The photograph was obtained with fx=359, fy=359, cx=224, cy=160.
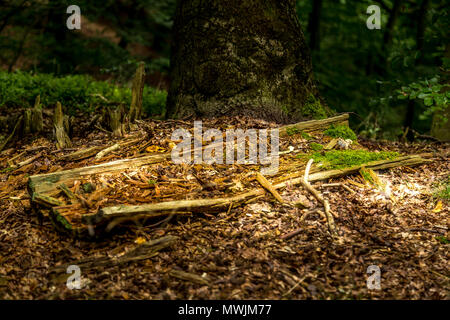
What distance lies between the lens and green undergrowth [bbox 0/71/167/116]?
591cm

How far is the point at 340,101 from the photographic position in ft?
29.8

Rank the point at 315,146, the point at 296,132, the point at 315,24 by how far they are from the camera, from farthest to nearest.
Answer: the point at 315,24 → the point at 296,132 → the point at 315,146

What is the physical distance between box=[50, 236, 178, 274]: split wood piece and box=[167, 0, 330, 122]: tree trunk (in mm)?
1998

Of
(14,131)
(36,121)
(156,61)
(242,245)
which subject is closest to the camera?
(242,245)

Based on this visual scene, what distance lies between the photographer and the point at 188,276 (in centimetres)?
236

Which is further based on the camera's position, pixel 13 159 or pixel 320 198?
pixel 13 159

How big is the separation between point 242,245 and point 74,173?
1.58m

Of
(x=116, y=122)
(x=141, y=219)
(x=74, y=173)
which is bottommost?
(x=141, y=219)

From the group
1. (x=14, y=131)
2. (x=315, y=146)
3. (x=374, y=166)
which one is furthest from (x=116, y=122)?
(x=374, y=166)

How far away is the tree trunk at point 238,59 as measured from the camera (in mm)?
4141

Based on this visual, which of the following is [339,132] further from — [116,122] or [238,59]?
[116,122]

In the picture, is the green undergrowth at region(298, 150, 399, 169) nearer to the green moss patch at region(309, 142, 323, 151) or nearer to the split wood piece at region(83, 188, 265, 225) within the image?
the green moss patch at region(309, 142, 323, 151)

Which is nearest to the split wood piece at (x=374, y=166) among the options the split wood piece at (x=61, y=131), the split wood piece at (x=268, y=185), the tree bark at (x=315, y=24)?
the split wood piece at (x=268, y=185)

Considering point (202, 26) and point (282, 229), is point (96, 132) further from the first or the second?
point (282, 229)
